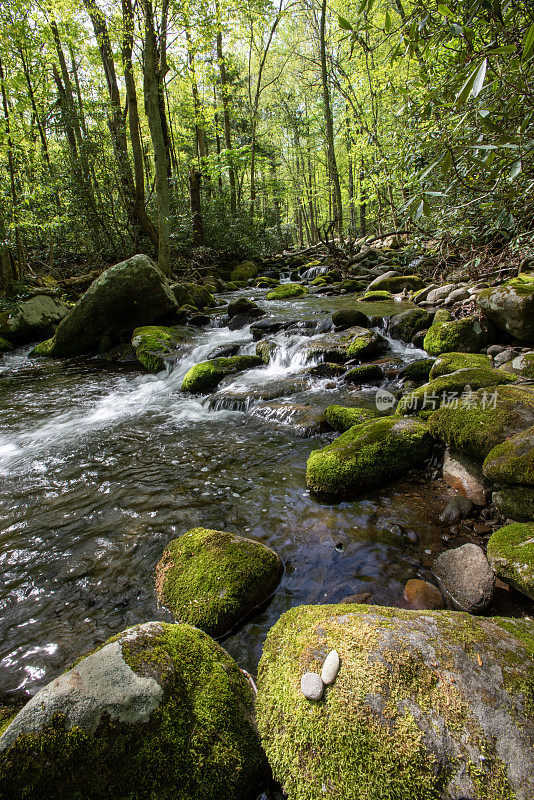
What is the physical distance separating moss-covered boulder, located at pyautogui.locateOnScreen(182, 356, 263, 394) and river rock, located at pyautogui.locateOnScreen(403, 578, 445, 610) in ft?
18.8

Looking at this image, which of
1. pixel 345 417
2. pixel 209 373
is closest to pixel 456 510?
pixel 345 417

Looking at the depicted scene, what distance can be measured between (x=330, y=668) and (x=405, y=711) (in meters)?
0.32

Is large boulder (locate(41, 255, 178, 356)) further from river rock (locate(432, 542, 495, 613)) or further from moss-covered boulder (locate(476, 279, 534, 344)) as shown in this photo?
river rock (locate(432, 542, 495, 613))

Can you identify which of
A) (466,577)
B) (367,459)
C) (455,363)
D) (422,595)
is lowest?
(422,595)

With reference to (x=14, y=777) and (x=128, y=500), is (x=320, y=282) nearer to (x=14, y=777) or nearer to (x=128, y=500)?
(x=128, y=500)

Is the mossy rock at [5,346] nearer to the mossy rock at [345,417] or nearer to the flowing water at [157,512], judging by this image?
the flowing water at [157,512]

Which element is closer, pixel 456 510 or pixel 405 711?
pixel 405 711

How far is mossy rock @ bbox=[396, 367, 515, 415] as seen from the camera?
453 cm

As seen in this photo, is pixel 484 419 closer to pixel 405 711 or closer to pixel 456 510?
pixel 456 510

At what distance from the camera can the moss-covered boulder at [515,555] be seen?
8.16 feet

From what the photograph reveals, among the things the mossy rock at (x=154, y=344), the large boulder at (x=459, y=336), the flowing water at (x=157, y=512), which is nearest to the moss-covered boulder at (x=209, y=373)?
the flowing water at (x=157, y=512)

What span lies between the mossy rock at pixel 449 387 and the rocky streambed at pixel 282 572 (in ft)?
0.11

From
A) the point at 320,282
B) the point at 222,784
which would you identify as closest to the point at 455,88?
the point at 222,784

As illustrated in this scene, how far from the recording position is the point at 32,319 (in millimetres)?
12031
